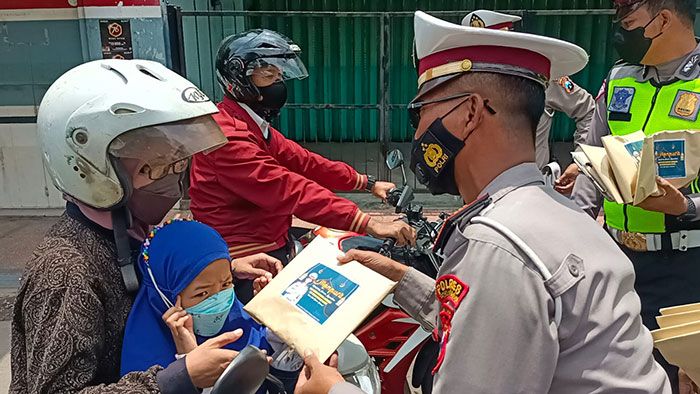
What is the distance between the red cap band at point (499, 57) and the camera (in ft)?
4.74

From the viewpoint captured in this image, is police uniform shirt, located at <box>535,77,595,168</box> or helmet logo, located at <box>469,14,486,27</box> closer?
helmet logo, located at <box>469,14,486,27</box>

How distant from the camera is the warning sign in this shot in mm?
6414

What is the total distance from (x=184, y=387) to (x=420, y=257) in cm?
177

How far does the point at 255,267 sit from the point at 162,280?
0.82 metres

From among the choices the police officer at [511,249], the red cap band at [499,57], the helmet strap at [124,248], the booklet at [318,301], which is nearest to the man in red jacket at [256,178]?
the booklet at [318,301]

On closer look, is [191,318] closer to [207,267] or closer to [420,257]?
[207,267]

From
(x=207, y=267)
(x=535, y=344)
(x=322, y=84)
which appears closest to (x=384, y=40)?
(x=322, y=84)

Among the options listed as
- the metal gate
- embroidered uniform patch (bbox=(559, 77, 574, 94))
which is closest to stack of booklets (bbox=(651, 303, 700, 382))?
embroidered uniform patch (bbox=(559, 77, 574, 94))

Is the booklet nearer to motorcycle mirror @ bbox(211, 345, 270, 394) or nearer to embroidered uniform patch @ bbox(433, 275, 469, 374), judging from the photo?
motorcycle mirror @ bbox(211, 345, 270, 394)

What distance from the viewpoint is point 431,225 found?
3.20m

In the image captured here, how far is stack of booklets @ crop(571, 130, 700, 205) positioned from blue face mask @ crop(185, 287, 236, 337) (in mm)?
1480

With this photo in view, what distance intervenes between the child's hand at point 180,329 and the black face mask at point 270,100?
5.59ft

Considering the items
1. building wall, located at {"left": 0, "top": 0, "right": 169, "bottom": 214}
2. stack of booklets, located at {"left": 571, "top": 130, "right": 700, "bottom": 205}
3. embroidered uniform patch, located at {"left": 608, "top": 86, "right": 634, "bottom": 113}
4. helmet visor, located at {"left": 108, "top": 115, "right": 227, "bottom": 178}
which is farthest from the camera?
building wall, located at {"left": 0, "top": 0, "right": 169, "bottom": 214}

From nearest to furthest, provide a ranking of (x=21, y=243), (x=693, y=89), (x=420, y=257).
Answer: (x=693, y=89) < (x=420, y=257) < (x=21, y=243)
